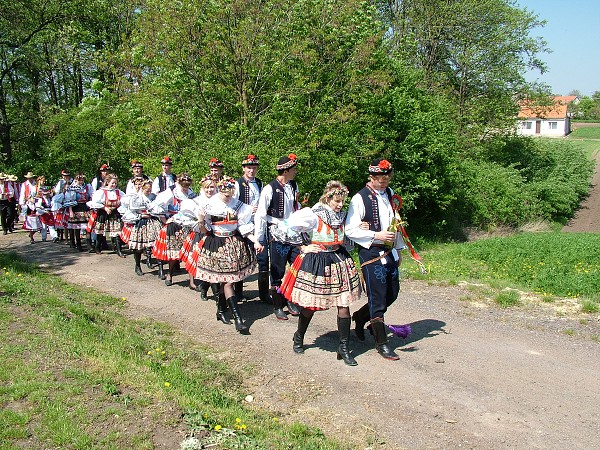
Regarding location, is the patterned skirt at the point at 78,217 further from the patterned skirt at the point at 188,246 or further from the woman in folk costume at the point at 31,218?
the patterned skirt at the point at 188,246

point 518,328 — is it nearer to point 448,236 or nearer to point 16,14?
point 448,236

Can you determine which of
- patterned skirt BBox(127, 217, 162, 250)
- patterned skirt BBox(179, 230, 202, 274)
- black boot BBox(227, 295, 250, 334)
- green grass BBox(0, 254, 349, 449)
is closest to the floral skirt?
patterned skirt BBox(127, 217, 162, 250)

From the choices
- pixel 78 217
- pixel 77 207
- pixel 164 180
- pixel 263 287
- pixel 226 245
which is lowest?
pixel 263 287

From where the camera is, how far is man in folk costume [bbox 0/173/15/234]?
15.9m

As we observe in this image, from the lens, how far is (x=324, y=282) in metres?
6.09

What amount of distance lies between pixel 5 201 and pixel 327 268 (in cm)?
1309

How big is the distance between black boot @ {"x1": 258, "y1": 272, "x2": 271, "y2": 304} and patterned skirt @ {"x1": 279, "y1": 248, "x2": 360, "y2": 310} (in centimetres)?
226

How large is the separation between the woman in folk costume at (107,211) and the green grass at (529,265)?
6.22 metres

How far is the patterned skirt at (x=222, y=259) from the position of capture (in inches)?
287

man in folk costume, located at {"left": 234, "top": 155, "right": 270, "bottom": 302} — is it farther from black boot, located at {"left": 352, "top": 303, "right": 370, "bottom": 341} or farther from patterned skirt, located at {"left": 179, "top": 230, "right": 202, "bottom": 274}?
black boot, located at {"left": 352, "top": 303, "right": 370, "bottom": 341}

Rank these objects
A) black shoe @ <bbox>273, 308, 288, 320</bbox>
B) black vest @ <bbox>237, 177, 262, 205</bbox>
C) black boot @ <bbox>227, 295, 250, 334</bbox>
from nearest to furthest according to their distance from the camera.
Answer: black boot @ <bbox>227, 295, 250, 334</bbox> → black shoe @ <bbox>273, 308, 288, 320</bbox> → black vest @ <bbox>237, 177, 262, 205</bbox>

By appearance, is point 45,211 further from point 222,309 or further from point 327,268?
point 327,268

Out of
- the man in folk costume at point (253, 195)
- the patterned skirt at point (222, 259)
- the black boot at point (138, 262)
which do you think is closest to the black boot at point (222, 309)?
the patterned skirt at point (222, 259)

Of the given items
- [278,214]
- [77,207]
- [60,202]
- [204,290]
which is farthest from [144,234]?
[60,202]
